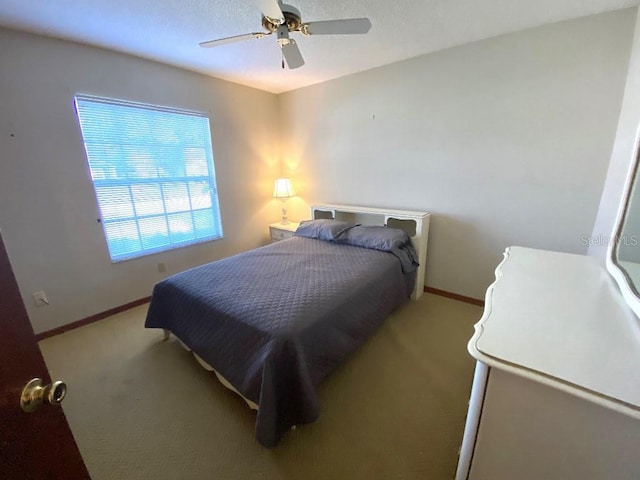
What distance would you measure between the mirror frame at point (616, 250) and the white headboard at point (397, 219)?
145cm

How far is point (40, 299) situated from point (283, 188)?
8.72 ft

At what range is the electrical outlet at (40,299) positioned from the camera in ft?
7.13

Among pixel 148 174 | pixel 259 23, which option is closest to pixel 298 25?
pixel 259 23

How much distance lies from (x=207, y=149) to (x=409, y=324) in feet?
9.60

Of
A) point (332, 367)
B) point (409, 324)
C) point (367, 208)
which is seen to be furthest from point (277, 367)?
point (367, 208)

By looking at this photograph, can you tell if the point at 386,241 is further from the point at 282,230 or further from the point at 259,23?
Result: the point at 259,23

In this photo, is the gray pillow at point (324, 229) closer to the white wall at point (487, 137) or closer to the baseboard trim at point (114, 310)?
the white wall at point (487, 137)

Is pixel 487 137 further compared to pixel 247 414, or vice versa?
pixel 487 137

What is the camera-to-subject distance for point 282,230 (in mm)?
3625

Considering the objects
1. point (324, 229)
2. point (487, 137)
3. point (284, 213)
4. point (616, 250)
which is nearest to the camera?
point (616, 250)

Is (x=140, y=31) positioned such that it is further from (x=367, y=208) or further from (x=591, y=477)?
(x=591, y=477)

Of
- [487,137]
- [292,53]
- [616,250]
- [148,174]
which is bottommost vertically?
[616,250]

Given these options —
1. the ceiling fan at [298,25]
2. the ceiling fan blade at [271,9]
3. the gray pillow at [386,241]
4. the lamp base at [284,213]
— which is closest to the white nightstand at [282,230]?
the lamp base at [284,213]

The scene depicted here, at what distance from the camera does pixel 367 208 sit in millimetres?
3121
